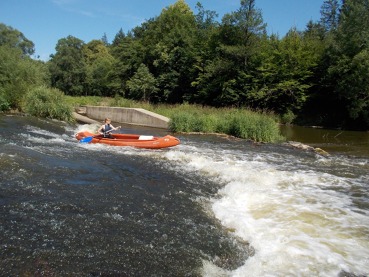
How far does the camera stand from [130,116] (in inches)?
1048

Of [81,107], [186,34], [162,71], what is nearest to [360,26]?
[186,34]

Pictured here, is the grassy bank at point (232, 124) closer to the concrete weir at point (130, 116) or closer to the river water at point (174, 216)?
the concrete weir at point (130, 116)

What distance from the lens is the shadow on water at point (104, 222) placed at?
4.26 meters

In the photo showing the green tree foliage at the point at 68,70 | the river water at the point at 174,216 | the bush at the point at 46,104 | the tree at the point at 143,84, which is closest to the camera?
the river water at the point at 174,216

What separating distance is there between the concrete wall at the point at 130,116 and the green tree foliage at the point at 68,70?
1235 inches

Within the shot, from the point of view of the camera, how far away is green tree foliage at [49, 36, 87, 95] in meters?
59.5

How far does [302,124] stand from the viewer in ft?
101

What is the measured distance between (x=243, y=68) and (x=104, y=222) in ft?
101

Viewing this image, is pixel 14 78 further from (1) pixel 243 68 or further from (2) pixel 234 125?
(1) pixel 243 68

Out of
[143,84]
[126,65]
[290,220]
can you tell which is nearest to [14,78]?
Result: [143,84]

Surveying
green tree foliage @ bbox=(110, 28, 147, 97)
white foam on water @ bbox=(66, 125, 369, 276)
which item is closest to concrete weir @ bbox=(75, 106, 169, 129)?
white foam on water @ bbox=(66, 125, 369, 276)

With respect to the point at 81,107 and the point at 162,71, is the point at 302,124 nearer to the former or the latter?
the point at 162,71

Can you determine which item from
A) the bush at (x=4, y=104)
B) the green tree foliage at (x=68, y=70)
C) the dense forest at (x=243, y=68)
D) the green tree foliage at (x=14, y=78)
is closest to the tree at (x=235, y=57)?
the dense forest at (x=243, y=68)

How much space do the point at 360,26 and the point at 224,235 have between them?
28890mm
